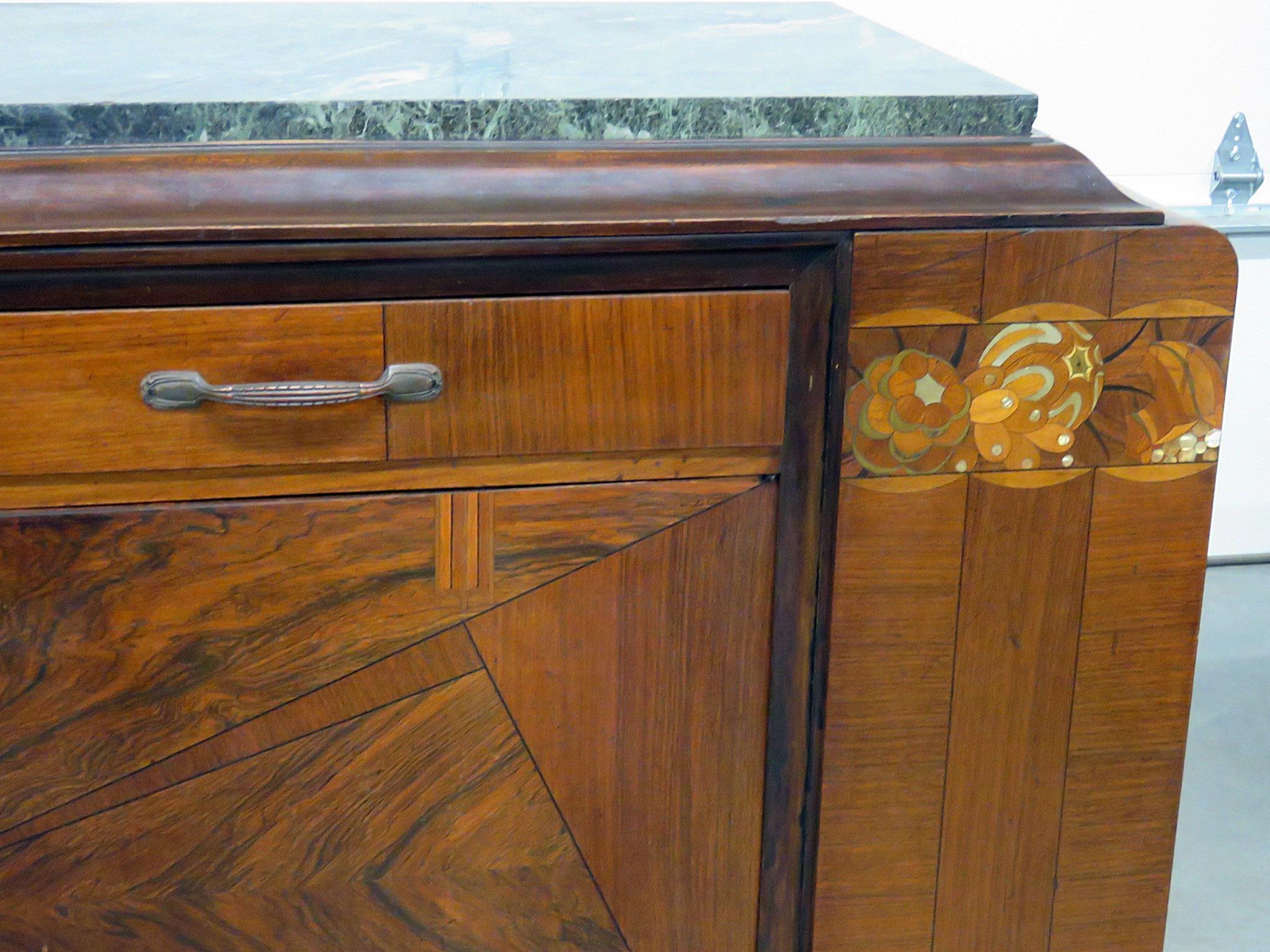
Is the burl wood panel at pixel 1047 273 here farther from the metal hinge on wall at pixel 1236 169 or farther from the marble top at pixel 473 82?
the metal hinge on wall at pixel 1236 169

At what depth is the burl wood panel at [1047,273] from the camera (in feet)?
2.62

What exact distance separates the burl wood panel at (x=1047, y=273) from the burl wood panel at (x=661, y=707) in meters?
0.18

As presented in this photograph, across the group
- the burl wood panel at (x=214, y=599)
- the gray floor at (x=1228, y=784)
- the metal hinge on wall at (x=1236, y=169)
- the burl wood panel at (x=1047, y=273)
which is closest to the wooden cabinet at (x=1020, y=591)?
the burl wood panel at (x=1047, y=273)

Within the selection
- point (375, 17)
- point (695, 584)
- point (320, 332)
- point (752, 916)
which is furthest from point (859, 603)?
point (375, 17)

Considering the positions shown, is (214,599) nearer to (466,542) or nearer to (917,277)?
(466,542)

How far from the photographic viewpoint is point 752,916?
0.92m

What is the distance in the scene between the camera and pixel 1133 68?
163 centimetres

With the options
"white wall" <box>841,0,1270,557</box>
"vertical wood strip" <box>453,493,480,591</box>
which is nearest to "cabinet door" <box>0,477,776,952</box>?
"vertical wood strip" <box>453,493,480,591</box>

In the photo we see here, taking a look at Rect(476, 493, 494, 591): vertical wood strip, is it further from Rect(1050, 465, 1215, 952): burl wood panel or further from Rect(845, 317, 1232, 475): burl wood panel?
Rect(1050, 465, 1215, 952): burl wood panel

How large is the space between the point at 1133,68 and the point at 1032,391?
3.21 ft

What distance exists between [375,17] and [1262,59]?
1114 millimetres

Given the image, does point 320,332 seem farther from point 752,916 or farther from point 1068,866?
point 1068,866

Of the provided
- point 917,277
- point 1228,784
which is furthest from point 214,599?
point 1228,784

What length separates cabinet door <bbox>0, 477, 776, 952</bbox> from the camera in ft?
2.63
